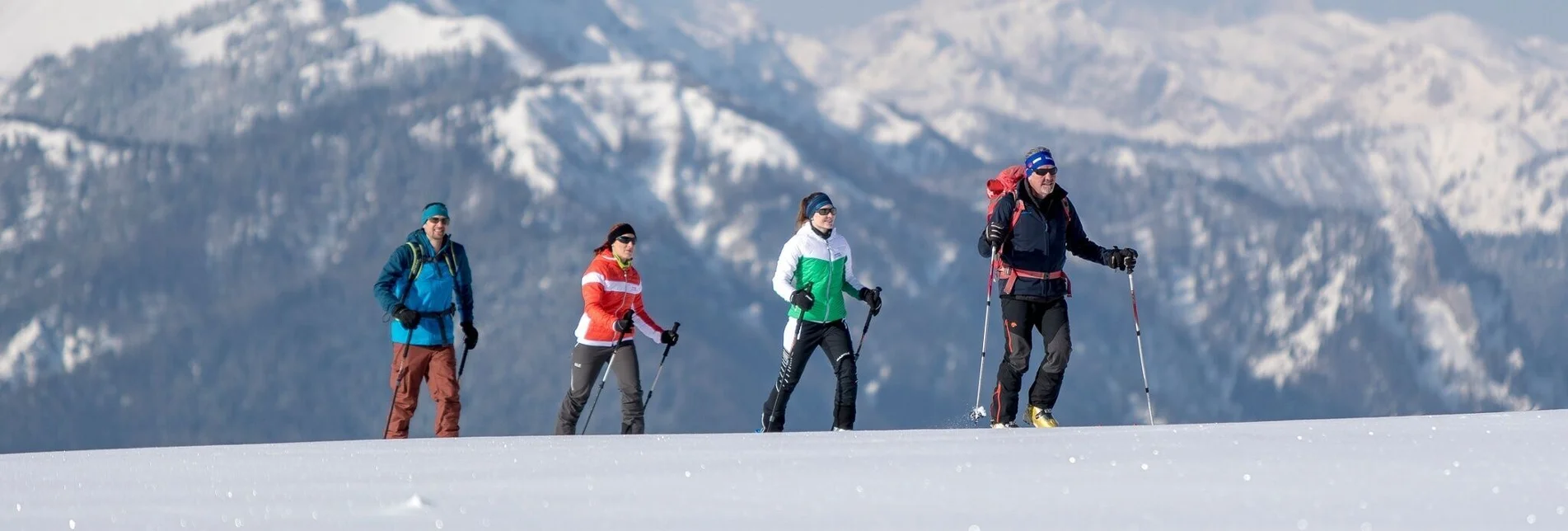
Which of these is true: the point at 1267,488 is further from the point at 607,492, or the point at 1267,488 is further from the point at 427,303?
the point at 427,303

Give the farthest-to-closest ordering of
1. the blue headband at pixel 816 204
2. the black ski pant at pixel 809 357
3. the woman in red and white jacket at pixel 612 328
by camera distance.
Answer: the woman in red and white jacket at pixel 612 328 < the blue headband at pixel 816 204 < the black ski pant at pixel 809 357

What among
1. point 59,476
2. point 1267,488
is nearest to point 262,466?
point 59,476

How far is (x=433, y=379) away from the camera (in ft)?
48.9

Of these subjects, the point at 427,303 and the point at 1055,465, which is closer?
the point at 1055,465

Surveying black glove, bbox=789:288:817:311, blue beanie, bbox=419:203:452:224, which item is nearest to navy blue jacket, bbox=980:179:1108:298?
black glove, bbox=789:288:817:311

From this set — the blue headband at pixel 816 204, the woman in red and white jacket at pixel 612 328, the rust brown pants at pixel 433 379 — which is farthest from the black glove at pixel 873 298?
the rust brown pants at pixel 433 379

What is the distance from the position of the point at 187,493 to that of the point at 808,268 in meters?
6.92

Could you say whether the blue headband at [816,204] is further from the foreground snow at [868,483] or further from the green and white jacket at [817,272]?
the foreground snow at [868,483]

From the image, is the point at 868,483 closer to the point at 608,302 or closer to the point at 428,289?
the point at 428,289

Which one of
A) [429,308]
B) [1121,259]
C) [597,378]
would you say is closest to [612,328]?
[597,378]

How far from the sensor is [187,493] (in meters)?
7.80

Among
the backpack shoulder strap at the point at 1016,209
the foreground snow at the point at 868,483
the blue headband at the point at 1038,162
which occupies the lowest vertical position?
the foreground snow at the point at 868,483

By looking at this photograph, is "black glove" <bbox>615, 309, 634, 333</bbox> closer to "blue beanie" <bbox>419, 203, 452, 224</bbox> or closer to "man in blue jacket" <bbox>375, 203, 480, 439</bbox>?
"man in blue jacket" <bbox>375, 203, 480, 439</bbox>

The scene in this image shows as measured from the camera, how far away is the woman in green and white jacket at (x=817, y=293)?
14.0m
